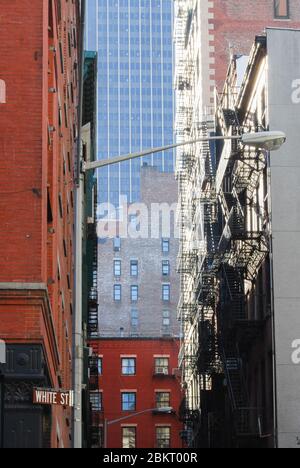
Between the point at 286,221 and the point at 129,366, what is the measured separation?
54625mm

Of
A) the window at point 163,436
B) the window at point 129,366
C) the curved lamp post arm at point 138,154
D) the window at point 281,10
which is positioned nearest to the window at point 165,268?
the window at point 129,366

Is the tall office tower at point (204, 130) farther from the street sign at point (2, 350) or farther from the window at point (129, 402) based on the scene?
the street sign at point (2, 350)

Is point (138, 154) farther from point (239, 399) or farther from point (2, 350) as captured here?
point (239, 399)

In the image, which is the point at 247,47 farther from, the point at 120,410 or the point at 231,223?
the point at 120,410

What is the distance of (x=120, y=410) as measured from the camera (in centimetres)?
9225

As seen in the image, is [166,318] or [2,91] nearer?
[2,91]

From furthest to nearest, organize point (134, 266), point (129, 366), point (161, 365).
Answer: point (134, 266)
point (161, 365)
point (129, 366)

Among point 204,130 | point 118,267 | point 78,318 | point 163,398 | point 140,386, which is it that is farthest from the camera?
point 118,267

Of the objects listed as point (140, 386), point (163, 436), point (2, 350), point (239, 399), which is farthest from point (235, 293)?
point (140, 386)

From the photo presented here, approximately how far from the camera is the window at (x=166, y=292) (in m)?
128

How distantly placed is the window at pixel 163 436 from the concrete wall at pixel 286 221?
52.1 m

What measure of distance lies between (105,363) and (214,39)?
36.8 m

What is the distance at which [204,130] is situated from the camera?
60.2m
